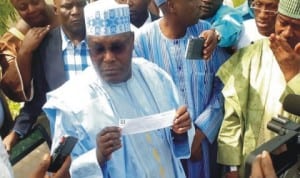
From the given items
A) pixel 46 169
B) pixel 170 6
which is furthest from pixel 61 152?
pixel 170 6

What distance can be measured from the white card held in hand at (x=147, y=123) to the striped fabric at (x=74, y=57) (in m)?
1.10

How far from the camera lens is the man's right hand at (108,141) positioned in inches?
98.8

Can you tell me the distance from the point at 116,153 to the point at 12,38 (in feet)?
5.46

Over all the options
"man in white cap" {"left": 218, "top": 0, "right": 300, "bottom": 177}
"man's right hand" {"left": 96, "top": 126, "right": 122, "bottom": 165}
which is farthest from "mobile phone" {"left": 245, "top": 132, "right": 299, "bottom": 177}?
"man in white cap" {"left": 218, "top": 0, "right": 300, "bottom": 177}

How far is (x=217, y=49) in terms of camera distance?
3.71 meters

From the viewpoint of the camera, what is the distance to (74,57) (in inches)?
147

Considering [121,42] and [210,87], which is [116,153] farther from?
[210,87]

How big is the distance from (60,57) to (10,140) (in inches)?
26.1

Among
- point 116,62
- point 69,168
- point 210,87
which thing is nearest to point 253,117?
point 210,87

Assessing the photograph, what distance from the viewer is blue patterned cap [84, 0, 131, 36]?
291cm

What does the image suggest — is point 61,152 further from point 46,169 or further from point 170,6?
point 170,6

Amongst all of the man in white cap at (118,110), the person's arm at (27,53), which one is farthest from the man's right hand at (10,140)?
the man in white cap at (118,110)

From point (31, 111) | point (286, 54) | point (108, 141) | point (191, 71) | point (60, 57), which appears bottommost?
point (31, 111)

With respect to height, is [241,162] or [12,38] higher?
[12,38]
